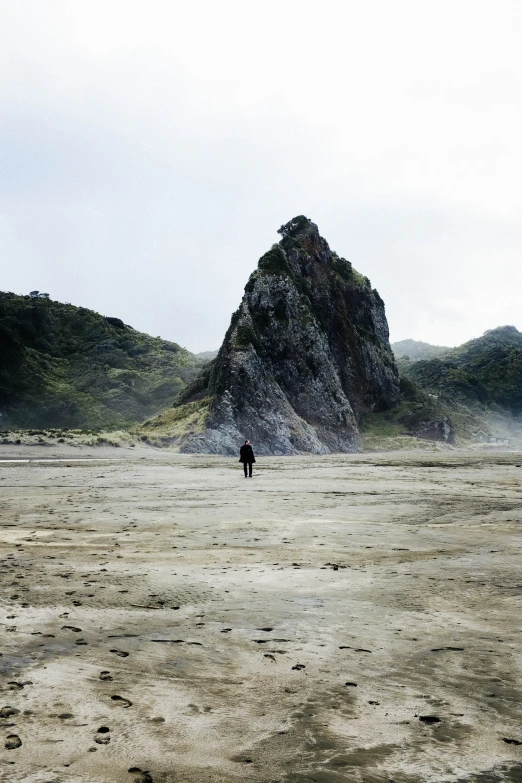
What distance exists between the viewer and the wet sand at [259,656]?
2.93 metres

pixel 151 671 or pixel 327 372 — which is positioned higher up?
pixel 327 372

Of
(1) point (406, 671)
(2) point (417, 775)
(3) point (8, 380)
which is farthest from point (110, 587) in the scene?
(3) point (8, 380)

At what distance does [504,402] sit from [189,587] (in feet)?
447

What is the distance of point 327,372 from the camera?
75.7 meters

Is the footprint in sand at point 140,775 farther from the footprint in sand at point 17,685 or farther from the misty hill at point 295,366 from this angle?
the misty hill at point 295,366

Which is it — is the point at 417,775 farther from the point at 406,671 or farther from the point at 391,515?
the point at 391,515

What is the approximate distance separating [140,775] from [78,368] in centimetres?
11402

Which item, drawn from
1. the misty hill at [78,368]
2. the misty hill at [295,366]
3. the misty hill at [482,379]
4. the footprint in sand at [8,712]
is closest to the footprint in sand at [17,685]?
the footprint in sand at [8,712]

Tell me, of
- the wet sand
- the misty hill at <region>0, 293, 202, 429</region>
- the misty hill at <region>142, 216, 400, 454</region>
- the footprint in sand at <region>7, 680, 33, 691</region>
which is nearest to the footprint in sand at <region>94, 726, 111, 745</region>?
the wet sand

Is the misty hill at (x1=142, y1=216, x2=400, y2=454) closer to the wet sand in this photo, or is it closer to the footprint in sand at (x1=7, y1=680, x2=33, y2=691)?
the wet sand

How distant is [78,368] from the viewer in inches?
4390

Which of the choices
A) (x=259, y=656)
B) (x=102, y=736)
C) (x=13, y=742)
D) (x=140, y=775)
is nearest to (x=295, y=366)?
(x=259, y=656)

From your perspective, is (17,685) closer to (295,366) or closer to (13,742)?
(13,742)

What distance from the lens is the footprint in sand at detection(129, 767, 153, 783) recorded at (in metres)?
2.69
